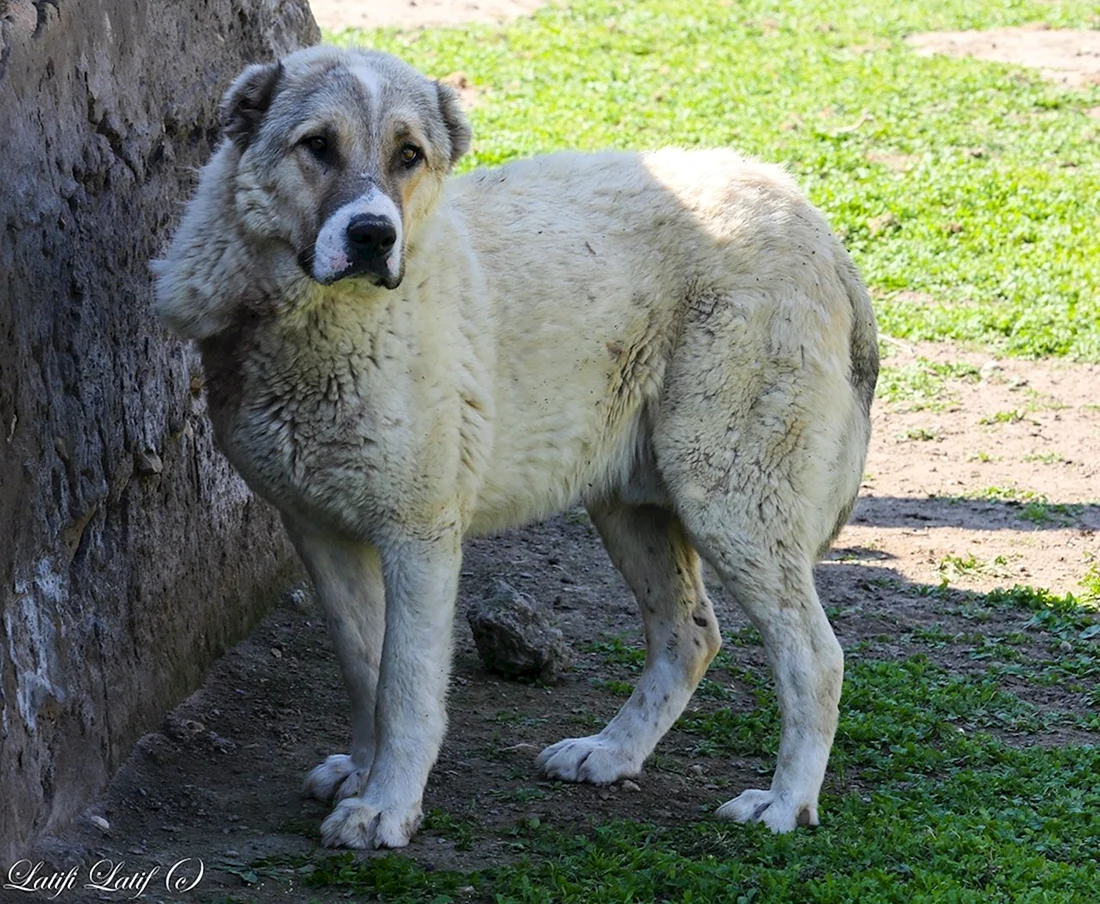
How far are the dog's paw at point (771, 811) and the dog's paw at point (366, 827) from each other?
107 cm

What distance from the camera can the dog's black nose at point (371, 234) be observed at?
425 centimetres

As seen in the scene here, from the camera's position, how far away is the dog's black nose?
425cm

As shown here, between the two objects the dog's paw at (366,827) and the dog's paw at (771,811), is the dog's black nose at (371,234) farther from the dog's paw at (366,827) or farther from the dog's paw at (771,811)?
the dog's paw at (771,811)

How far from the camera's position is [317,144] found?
439 centimetres

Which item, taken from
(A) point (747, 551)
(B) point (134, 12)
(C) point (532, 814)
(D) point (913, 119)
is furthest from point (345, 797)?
(D) point (913, 119)

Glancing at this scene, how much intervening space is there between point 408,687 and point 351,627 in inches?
17.1

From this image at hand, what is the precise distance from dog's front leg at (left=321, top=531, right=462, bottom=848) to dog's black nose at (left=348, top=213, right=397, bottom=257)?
3.00 feet

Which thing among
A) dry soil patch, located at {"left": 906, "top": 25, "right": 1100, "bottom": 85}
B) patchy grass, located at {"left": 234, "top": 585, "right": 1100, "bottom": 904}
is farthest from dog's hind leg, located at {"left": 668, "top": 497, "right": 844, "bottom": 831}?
dry soil patch, located at {"left": 906, "top": 25, "right": 1100, "bottom": 85}

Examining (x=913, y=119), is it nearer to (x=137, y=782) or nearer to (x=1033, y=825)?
(x=1033, y=825)

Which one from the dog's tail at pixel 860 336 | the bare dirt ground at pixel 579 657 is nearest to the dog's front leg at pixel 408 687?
the bare dirt ground at pixel 579 657

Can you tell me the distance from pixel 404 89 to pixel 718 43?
38.4 feet

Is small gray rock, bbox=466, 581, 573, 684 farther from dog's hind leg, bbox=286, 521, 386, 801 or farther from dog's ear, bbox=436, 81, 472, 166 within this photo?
dog's ear, bbox=436, 81, 472, 166

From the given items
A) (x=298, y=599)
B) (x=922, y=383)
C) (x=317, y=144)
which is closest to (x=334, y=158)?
(x=317, y=144)

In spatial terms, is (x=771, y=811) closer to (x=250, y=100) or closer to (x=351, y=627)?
(x=351, y=627)
